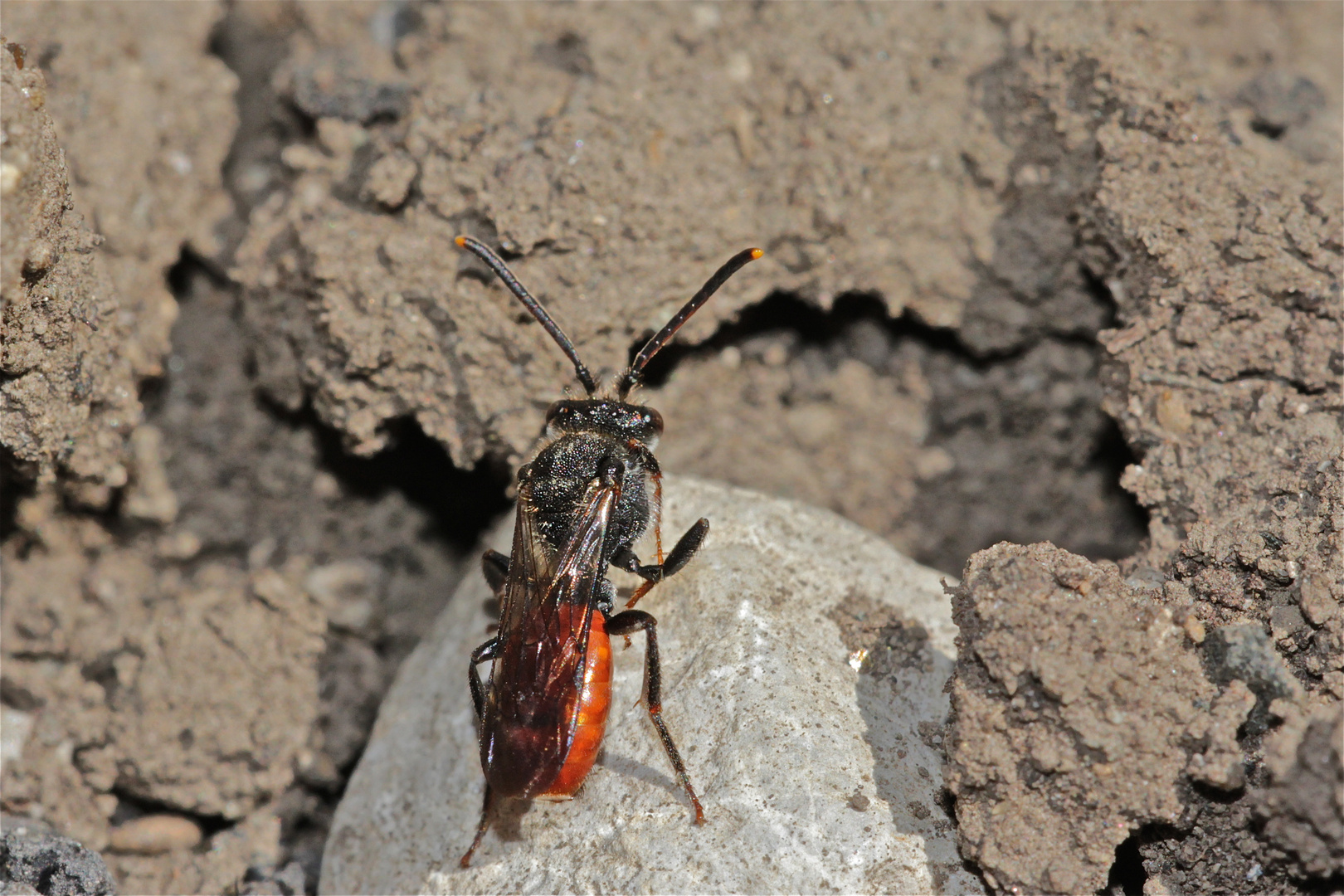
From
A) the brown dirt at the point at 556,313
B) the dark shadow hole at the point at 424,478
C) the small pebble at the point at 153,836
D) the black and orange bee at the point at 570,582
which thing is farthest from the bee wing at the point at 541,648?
the small pebble at the point at 153,836

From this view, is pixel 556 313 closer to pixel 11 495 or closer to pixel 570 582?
pixel 570 582

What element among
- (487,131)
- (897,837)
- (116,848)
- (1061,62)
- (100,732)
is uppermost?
(1061,62)

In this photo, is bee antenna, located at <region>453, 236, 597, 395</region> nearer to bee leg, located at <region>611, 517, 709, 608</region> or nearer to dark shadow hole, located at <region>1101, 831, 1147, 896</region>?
bee leg, located at <region>611, 517, 709, 608</region>

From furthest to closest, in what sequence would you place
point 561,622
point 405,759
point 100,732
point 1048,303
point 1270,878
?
point 1048,303 < point 100,732 < point 405,759 < point 561,622 < point 1270,878

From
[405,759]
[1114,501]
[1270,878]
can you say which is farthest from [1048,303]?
[405,759]

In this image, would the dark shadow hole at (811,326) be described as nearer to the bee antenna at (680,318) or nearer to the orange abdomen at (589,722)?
the bee antenna at (680,318)

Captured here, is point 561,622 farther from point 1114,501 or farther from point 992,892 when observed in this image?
point 1114,501
